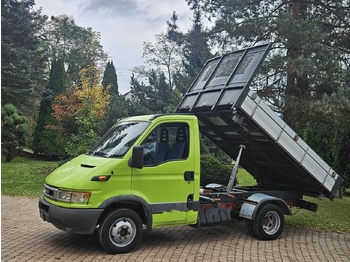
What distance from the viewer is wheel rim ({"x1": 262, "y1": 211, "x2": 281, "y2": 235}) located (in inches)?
287

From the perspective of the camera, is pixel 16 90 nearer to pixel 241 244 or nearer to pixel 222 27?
pixel 222 27

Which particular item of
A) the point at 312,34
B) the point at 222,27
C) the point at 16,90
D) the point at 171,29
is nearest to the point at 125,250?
the point at 312,34

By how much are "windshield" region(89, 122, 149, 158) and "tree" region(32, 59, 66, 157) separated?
65.4 ft

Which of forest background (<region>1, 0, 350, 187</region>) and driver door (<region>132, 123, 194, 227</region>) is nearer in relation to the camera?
driver door (<region>132, 123, 194, 227</region>)

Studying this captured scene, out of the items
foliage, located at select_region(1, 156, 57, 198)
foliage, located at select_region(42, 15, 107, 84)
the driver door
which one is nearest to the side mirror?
the driver door

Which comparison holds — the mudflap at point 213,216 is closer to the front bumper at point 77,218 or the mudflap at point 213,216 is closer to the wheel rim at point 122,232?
the wheel rim at point 122,232

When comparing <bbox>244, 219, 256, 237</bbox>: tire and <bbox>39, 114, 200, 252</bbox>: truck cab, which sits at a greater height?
<bbox>39, 114, 200, 252</bbox>: truck cab

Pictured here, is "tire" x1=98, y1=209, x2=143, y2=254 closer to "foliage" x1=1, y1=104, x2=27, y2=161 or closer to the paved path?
the paved path

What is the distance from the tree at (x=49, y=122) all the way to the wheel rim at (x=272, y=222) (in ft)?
68.4

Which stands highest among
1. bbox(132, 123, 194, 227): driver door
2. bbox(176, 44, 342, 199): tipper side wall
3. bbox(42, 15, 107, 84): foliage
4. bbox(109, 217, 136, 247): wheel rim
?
bbox(42, 15, 107, 84): foliage

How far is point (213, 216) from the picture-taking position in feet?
23.0

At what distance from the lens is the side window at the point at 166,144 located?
20.9 ft

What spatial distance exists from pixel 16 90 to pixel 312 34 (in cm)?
2144

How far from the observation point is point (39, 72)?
3192cm
